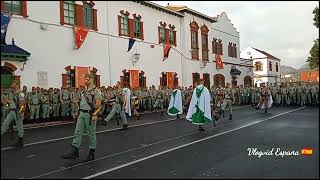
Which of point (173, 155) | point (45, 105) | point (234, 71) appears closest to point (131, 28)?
point (45, 105)

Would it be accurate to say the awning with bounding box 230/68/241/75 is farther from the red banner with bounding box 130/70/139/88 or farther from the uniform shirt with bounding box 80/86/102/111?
the uniform shirt with bounding box 80/86/102/111

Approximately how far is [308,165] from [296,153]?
1.52m

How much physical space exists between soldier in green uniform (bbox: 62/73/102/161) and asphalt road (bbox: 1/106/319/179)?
1.07 feet

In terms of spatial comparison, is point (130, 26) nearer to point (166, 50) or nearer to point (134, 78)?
point (134, 78)

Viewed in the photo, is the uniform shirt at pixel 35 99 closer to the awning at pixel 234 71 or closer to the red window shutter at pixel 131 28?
the red window shutter at pixel 131 28

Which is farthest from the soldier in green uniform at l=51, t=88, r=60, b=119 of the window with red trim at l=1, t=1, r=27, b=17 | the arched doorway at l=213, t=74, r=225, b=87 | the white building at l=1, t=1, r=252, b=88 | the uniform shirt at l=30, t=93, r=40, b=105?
the arched doorway at l=213, t=74, r=225, b=87

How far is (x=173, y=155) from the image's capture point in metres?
Answer: 9.46

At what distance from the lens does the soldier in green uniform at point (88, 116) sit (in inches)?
358

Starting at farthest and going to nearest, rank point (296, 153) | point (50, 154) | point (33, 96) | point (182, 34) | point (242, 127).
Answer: point (182, 34)
point (33, 96)
point (242, 127)
point (50, 154)
point (296, 153)

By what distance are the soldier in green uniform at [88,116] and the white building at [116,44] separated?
1.47 metres

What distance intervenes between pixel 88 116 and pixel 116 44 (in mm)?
17543

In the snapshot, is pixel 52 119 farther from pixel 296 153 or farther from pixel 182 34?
pixel 182 34

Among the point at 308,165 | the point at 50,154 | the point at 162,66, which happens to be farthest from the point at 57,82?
the point at 162,66

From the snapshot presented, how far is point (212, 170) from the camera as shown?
304 inches
